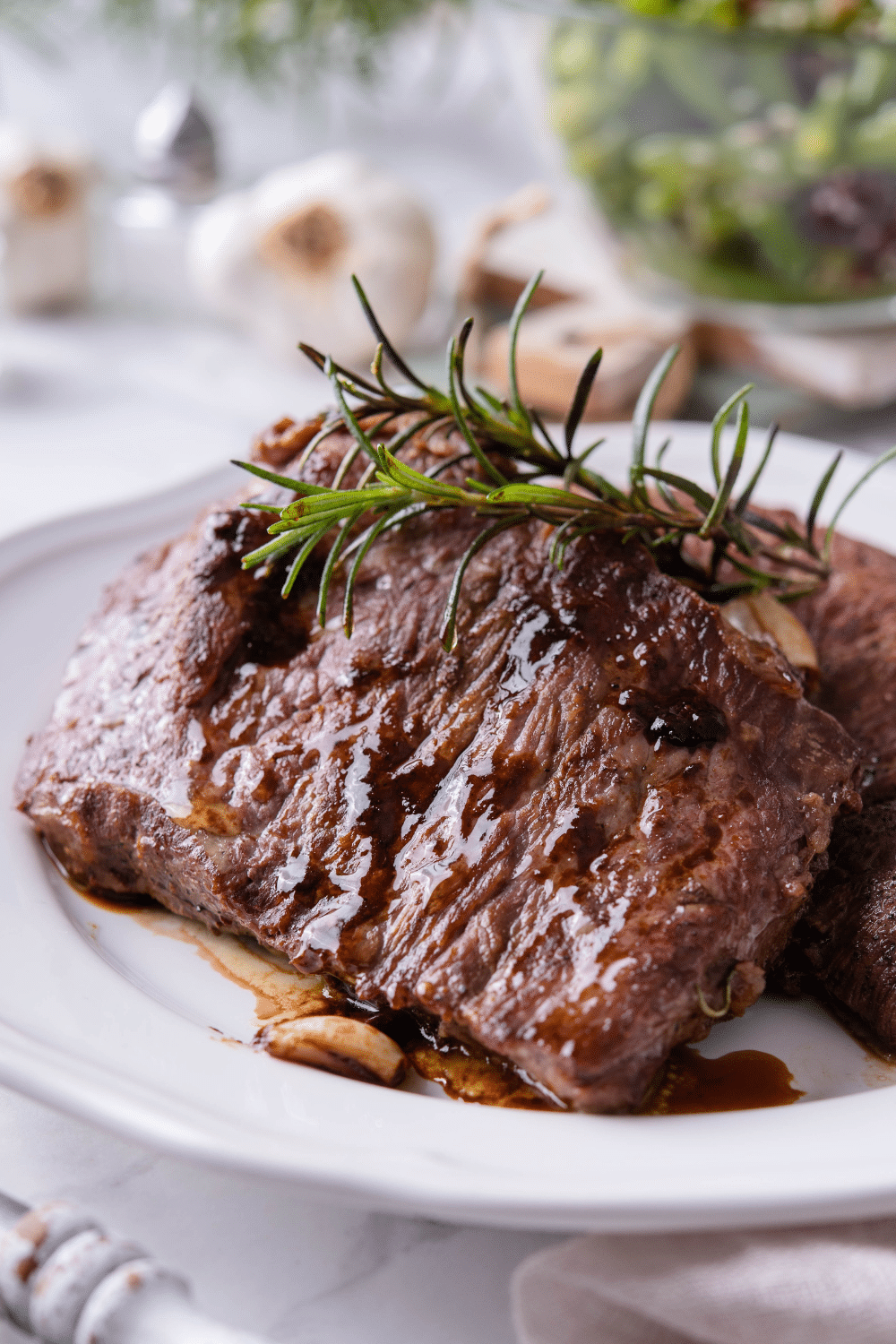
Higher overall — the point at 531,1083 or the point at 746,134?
the point at 746,134

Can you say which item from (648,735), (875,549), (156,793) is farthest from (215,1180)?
(875,549)

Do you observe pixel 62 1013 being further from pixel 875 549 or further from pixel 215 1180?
pixel 875 549

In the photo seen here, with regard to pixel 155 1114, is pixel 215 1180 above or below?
below

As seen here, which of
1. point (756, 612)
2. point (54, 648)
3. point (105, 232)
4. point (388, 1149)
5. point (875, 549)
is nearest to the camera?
point (388, 1149)

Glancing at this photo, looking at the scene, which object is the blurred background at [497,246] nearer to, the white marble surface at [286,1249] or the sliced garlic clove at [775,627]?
the sliced garlic clove at [775,627]

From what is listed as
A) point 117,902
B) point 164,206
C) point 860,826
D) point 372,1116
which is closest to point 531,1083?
point 372,1116

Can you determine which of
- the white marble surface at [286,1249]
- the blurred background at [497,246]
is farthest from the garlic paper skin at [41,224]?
the white marble surface at [286,1249]

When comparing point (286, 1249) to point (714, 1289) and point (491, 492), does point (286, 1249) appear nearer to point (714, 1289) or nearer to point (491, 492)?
point (714, 1289)
